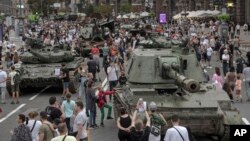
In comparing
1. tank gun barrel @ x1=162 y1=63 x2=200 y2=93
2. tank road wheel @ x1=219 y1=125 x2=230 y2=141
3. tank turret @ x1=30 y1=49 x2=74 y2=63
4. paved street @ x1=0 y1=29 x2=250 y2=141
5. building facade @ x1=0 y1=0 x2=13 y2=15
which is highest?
building facade @ x1=0 y1=0 x2=13 y2=15

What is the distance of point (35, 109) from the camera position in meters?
14.5

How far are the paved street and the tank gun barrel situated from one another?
203 cm

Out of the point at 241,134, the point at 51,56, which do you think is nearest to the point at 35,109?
the point at 241,134

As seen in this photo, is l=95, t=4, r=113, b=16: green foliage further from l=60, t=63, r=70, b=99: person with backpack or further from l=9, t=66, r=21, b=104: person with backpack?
l=9, t=66, r=21, b=104: person with backpack

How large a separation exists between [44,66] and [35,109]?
10805 mm

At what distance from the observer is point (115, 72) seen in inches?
914

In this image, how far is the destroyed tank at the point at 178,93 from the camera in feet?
46.8

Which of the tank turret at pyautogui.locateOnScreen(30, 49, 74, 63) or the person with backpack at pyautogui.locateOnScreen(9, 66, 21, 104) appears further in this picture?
the tank turret at pyautogui.locateOnScreen(30, 49, 74, 63)

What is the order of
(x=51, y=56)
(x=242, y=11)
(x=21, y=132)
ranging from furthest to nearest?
(x=242, y=11) < (x=51, y=56) < (x=21, y=132)

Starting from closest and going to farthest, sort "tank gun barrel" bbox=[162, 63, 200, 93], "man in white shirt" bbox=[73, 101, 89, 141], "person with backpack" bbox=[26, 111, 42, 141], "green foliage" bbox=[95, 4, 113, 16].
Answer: "person with backpack" bbox=[26, 111, 42, 141]
"man in white shirt" bbox=[73, 101, 89, 141]
"tank gun barrel" bbox=[162, 63, 200, 93]
"green foliage" bbox=[95, 4, 113, 16]

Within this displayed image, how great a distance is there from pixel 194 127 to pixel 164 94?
5.33 ft

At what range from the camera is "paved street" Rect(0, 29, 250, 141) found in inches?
650

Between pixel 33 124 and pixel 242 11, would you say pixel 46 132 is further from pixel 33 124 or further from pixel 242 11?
pixel 242 11

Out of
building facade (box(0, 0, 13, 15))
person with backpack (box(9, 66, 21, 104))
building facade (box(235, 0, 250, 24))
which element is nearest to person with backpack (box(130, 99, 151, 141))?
person with backpack (box(9, 66, 21, 104))
